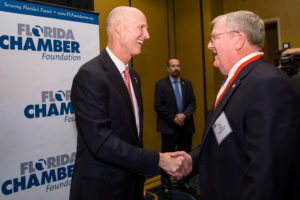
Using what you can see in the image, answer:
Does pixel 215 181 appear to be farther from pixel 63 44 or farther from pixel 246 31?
pixel 63 44

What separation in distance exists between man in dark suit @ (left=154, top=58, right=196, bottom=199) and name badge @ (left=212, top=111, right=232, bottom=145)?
109 inches

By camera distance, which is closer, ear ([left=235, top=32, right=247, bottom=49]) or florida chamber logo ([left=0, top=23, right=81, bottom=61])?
ear ([left=235, top=32, right=247, bottom=49])

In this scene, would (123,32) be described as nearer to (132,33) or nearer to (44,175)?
(132,33)

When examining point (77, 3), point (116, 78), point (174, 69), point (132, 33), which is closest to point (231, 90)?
point (116, 78)

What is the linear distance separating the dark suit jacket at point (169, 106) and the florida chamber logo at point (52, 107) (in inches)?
68.6

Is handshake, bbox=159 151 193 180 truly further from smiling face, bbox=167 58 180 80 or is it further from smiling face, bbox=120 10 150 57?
smiling face, bbox=167 58 180 80

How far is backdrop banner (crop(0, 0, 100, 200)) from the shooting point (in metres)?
2.18

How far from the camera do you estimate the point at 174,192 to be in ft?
12.3

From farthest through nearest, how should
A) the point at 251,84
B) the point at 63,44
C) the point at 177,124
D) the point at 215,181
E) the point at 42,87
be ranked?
the point at 177,124 → the point at 63,44 → the point at 42,87 → the point at 215,181 → the point at 251,84

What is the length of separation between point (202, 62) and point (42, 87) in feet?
12.2

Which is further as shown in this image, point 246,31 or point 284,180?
point 246,31

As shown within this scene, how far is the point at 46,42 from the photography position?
2.44m

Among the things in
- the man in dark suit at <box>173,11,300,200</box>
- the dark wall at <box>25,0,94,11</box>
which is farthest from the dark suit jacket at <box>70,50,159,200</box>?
the dark wall at <box>25,0,94,11</box>

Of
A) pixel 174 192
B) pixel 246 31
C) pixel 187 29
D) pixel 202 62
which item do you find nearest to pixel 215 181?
pixel 246 31
